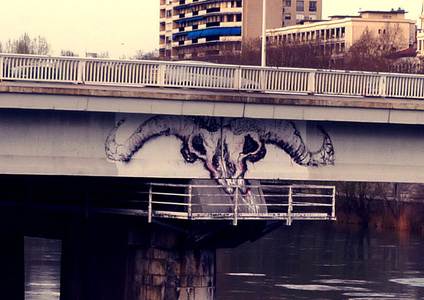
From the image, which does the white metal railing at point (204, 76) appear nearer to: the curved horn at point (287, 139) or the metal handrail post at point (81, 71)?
the metal handrail post at point (81, 71)

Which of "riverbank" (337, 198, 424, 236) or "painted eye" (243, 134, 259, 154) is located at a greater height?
"painted eye" (243, 134, 259, 154)

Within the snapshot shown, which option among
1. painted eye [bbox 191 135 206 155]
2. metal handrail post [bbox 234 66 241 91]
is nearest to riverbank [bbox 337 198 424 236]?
metal handrail post [bbox 234 66 241 91]

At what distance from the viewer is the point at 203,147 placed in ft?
122

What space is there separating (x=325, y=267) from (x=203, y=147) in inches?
1562

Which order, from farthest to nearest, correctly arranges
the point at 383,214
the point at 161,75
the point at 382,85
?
1. the point at 383,214
2. the point at 382,85
3. the point at 161,75

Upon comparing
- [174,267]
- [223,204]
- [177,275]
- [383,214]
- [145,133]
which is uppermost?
[145,133]

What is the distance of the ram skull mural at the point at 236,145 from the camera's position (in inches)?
1460

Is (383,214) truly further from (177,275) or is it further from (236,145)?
(236,145)

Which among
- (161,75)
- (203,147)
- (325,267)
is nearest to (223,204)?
(203,147)

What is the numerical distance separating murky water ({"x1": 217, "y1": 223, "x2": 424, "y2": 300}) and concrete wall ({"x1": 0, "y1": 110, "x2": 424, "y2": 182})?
24.1 meters

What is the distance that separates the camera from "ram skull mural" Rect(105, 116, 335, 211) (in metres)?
37.1

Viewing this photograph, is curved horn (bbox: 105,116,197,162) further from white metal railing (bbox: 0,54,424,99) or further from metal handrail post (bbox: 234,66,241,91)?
metal handrail post (bbox: 234,66,241,91)

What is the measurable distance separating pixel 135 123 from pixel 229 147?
8.47ft

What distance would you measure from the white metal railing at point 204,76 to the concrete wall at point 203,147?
1.34 metres
